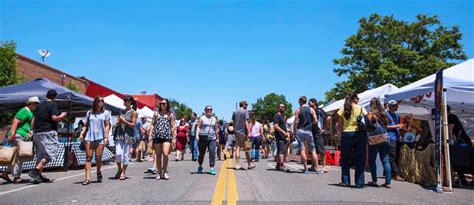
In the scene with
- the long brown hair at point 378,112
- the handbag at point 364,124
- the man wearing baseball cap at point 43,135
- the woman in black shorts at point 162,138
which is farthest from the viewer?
the woman in black shorts at point 162,138

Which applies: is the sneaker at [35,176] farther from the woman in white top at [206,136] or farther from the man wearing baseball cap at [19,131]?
the woman in white top at [206,136]

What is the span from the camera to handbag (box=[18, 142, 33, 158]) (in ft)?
25.4

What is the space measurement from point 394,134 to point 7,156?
26.6ft

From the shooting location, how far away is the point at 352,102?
7.48 metres

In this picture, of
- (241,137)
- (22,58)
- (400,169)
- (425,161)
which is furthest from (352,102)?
(22,58)

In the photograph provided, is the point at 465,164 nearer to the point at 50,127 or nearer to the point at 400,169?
the point at 400,169

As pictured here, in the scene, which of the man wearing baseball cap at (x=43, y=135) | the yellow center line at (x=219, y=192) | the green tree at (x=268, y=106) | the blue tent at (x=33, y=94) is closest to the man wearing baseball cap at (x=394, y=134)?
the yellow center line at (x=219, y=192)

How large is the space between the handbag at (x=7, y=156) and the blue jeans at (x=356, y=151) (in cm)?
629

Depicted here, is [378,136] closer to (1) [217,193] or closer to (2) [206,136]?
(1) [217,193]

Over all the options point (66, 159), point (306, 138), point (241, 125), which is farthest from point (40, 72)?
point (306, 138)

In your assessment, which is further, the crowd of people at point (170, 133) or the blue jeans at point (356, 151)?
the crowd of people at point (170, 133)

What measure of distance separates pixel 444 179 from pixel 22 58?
104 ft

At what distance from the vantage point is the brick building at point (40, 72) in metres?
31.3

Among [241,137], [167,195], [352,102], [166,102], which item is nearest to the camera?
[167,195]
